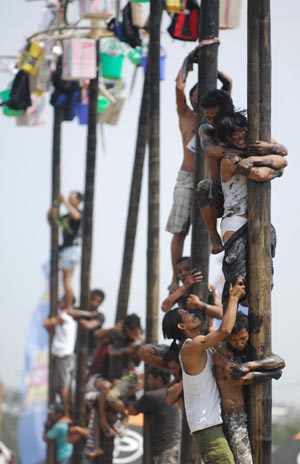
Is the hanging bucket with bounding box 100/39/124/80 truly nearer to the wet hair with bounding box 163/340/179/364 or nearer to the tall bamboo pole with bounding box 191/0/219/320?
the tall bamboo pole with bounding box 191/0/219/320

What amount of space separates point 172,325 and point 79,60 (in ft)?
33.3

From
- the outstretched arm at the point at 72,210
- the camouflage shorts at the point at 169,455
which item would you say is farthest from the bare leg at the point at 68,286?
the camouflage shorts at the point at 169,455

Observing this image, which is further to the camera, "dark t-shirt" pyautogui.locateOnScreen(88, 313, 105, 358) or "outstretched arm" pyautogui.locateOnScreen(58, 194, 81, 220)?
"outstretched arm" pyautogui.locateOnScreen(58, 194, 81, 220)

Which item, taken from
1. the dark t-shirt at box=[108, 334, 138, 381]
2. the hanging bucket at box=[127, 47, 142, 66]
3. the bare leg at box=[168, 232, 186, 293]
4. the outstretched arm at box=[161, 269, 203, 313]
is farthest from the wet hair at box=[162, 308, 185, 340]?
the hanging bucket at box=[127, 47, 142, 66]

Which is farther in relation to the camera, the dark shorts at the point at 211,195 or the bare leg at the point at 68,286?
the bare leg at the point at 68,286

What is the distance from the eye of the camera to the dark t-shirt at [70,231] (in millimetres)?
24734

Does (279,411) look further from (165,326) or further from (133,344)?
(165,326)

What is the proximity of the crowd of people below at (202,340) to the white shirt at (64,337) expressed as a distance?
3309 millimetres

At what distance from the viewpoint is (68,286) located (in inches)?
993

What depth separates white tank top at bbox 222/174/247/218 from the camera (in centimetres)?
1244

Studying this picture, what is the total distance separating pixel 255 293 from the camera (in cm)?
1220

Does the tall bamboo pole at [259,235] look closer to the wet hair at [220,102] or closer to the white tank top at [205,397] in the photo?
the white tank top at [205,397]

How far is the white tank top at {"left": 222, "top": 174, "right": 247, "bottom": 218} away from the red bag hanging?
6081 mm

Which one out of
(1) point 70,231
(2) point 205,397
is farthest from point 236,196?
(1) point 70,231
